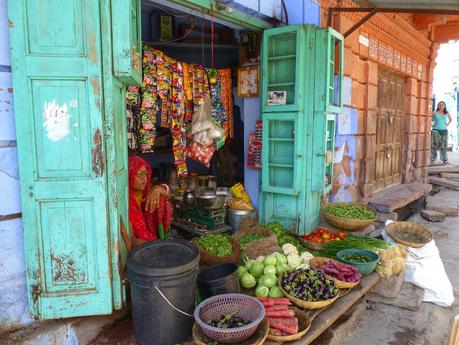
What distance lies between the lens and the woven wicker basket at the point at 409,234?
4574mm

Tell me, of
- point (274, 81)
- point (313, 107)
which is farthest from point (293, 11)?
point (313, 107)

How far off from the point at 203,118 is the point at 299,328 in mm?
2979

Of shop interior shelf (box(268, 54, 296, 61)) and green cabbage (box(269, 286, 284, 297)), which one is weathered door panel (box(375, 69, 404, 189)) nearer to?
shop interior shelf (box(268, 54, 296, 61))

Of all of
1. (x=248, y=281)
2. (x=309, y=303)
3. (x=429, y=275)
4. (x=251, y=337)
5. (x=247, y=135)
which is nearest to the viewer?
(x=251, y=337)

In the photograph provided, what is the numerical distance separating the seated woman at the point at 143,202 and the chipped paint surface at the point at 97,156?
3.52 ft

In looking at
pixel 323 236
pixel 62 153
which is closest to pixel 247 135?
pixel 323 236

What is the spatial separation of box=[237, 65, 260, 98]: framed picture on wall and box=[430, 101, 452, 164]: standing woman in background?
10935mm

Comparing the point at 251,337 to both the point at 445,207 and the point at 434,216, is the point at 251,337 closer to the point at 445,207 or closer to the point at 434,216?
the point at 434,216

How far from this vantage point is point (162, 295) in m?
2.69

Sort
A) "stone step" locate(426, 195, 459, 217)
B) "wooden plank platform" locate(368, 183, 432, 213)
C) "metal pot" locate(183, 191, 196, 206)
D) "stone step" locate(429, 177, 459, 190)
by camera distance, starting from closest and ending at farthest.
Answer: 1. "metal pot" locate(183, 191, 196, 206)
2. "wooden plank platform" locate(368, 183, 432, 213)
3. "stone step" locate(426, 195, 459, 217)
4. "stone step" locate(429, 177, 459, 190)

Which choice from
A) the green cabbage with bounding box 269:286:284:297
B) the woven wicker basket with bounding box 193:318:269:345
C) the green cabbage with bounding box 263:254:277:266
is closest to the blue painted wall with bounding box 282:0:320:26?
the green cabbage with bounding box 263:254:277:266

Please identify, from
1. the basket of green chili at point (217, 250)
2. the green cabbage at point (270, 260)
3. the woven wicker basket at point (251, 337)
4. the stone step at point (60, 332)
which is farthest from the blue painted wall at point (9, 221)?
the green cabbage at point (270, 260)

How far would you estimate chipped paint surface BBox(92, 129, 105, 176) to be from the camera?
2.77 meters

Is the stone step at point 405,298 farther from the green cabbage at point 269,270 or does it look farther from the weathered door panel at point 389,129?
the weathered door panel at point 389,129
